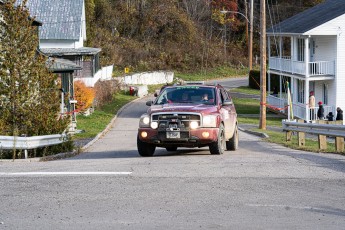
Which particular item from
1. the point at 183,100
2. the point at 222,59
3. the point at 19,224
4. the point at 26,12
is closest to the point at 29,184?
the point at 19,224

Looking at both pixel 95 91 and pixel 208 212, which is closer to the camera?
pixel 208 212

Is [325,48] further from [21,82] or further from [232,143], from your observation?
[21,82]

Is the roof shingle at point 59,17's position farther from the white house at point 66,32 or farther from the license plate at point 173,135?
the license plate at point 173,135

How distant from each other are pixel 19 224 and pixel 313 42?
3912 centimetres

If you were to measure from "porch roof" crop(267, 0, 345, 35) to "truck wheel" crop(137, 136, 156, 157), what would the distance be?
2643 centimetres

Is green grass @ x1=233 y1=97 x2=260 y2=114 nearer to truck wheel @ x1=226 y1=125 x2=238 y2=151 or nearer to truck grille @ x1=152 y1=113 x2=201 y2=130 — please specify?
truck wheel @ x1=226 y1=125 x2=238 y2=151

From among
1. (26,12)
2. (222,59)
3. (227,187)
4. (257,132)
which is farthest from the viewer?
(222,59)

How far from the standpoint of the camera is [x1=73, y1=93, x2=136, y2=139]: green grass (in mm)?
31578

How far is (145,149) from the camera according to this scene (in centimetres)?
1828

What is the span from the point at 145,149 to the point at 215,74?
62.9 meters

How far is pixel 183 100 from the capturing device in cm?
1903

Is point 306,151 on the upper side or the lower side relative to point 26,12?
lower

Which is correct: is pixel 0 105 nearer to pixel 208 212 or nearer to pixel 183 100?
pixel 183 100

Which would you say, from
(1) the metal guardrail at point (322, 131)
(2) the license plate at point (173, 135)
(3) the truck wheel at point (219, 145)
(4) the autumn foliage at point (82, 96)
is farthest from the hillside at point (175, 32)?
(2) the license plate at point (173, 135)
